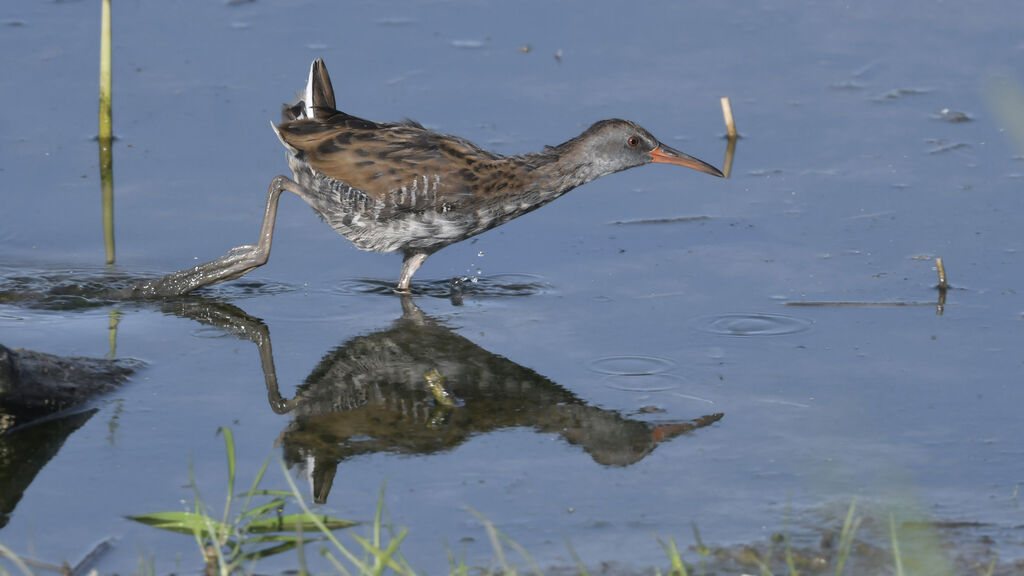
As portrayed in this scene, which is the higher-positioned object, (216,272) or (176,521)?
(216,272)

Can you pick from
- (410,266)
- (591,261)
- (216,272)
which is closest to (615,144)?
(591,261)

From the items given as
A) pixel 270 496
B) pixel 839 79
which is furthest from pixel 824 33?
pixel 270 496

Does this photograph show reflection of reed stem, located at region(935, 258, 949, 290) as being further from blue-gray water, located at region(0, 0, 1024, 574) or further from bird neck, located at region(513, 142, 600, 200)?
bird neck, located at region(513, 142, 600, 200)

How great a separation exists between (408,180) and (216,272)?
1.07 meters

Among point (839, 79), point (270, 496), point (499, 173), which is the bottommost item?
point (270, 496)

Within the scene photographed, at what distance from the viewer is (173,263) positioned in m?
7.35

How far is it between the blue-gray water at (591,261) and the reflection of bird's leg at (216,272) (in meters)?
0.19

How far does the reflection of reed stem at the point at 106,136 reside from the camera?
7773mm

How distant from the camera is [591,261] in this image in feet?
24.6

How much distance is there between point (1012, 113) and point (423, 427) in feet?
11.5

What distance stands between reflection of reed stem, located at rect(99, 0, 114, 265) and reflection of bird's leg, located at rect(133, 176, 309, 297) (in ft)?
2.28

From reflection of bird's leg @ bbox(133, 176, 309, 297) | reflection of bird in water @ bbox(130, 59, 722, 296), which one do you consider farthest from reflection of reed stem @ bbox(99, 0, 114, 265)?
reflection of bird in water @ bbox(130, 59, 722, 296)

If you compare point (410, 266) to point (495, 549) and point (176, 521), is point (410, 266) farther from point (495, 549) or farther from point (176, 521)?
point (495, 549)

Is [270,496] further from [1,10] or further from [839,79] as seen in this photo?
[1,10]
